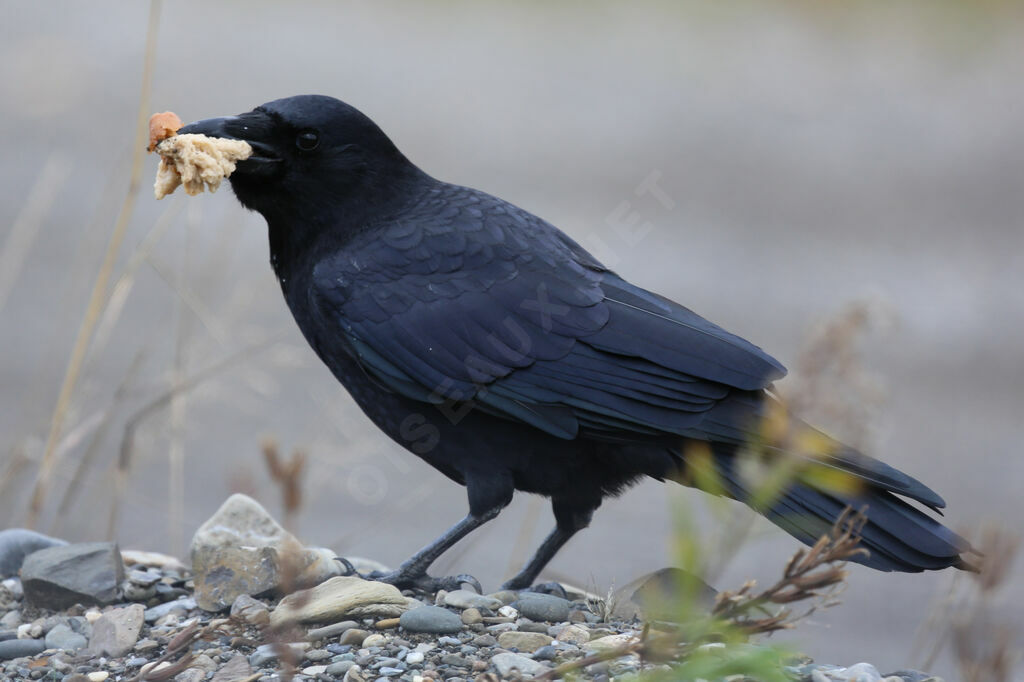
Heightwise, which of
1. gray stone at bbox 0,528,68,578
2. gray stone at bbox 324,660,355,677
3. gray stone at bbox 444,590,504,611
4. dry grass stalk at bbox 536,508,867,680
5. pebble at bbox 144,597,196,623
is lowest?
gray stone at bbox 0,528,68,578

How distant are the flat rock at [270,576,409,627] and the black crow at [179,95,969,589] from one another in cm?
50

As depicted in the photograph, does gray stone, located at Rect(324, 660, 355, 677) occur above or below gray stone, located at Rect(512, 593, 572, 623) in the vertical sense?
below

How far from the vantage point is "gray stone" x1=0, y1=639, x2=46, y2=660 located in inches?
141

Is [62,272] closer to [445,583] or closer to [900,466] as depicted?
[900,466]

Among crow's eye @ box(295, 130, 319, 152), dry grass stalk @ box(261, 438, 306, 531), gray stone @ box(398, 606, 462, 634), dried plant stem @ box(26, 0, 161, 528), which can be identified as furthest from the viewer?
dried plant stem @ box(26, 0, 161, 528)

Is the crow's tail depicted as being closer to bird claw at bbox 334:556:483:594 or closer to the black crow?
the black crow

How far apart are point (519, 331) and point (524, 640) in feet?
3.35

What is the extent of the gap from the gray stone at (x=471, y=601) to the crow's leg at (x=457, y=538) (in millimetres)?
281

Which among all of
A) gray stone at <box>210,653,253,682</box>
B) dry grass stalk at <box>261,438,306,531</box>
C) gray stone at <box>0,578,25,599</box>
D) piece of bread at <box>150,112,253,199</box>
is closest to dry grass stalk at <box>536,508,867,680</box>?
dry grass stalk at <box>261,438,306,531</box>

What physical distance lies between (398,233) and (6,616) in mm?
1606

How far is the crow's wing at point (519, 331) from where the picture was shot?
3992 millimetres

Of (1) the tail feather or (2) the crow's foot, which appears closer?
(1) the tail feather

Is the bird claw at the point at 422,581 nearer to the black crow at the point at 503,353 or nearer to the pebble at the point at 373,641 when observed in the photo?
the black crow at the point at 503,353

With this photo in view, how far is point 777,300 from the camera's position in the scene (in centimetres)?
962
